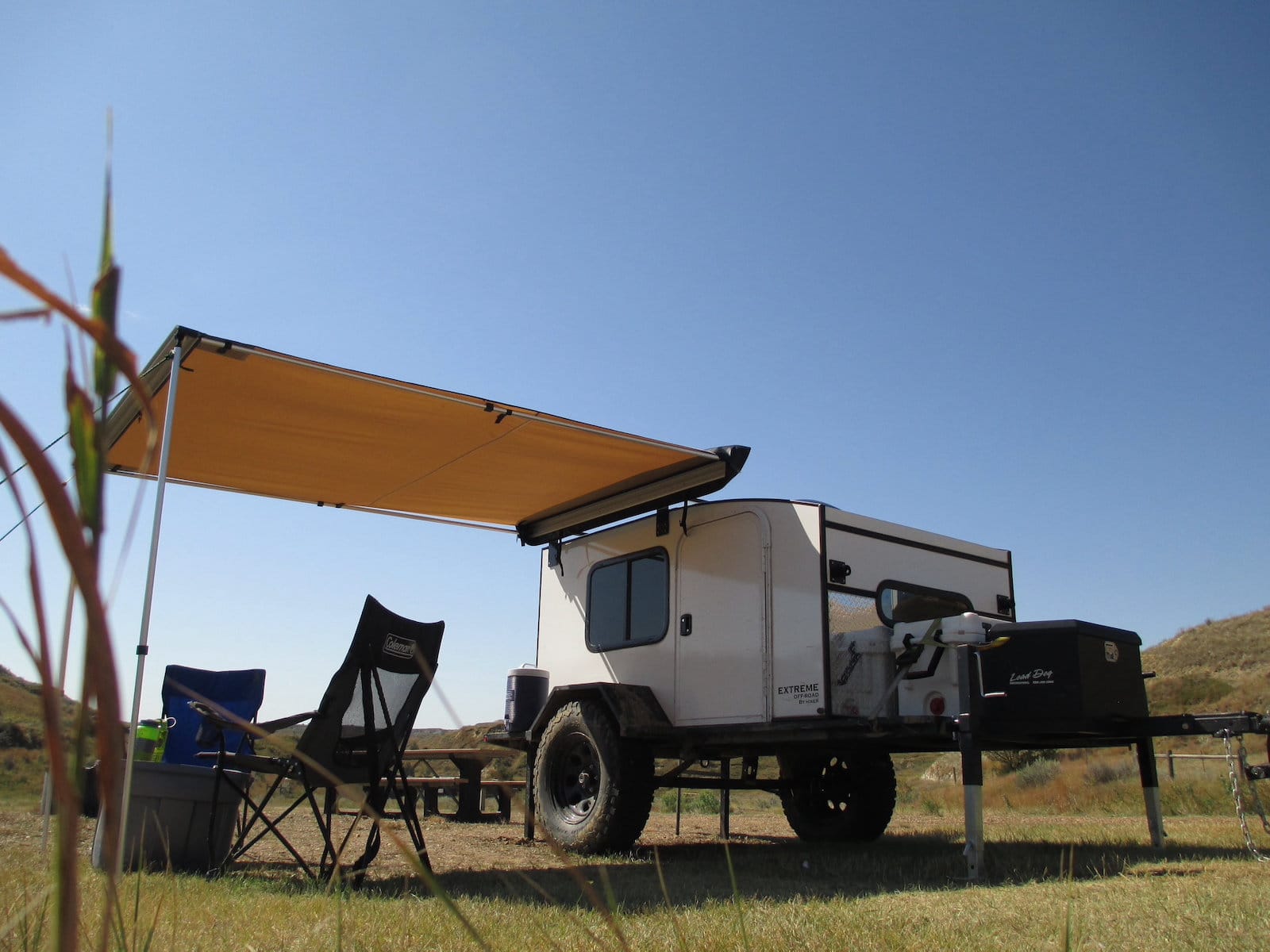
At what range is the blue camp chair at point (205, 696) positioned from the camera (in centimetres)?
612

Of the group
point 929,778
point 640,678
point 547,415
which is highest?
point 547,415

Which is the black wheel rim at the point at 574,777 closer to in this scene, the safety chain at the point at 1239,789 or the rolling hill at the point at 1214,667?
the safety chain at the point at 1239,789

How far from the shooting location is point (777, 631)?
5.82 m

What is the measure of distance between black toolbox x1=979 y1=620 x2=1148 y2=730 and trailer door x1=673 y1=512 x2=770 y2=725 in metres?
1.27

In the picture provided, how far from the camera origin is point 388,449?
6465 mm

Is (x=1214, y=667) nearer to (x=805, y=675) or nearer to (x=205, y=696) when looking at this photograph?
(x=805, y=675)

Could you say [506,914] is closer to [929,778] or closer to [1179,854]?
[1179,854]

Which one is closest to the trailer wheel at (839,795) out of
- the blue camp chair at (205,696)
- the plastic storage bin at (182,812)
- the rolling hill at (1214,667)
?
the blue camp chair at (205,696)

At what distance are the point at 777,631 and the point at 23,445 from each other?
5.55 meters

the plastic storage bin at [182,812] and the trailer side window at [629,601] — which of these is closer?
the plastic storage bin at [182,812]

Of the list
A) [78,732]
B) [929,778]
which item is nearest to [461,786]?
[78,732]

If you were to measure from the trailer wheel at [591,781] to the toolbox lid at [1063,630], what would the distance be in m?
2.23

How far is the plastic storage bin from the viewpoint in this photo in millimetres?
4883

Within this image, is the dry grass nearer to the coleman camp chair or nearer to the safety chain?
the safety chain
